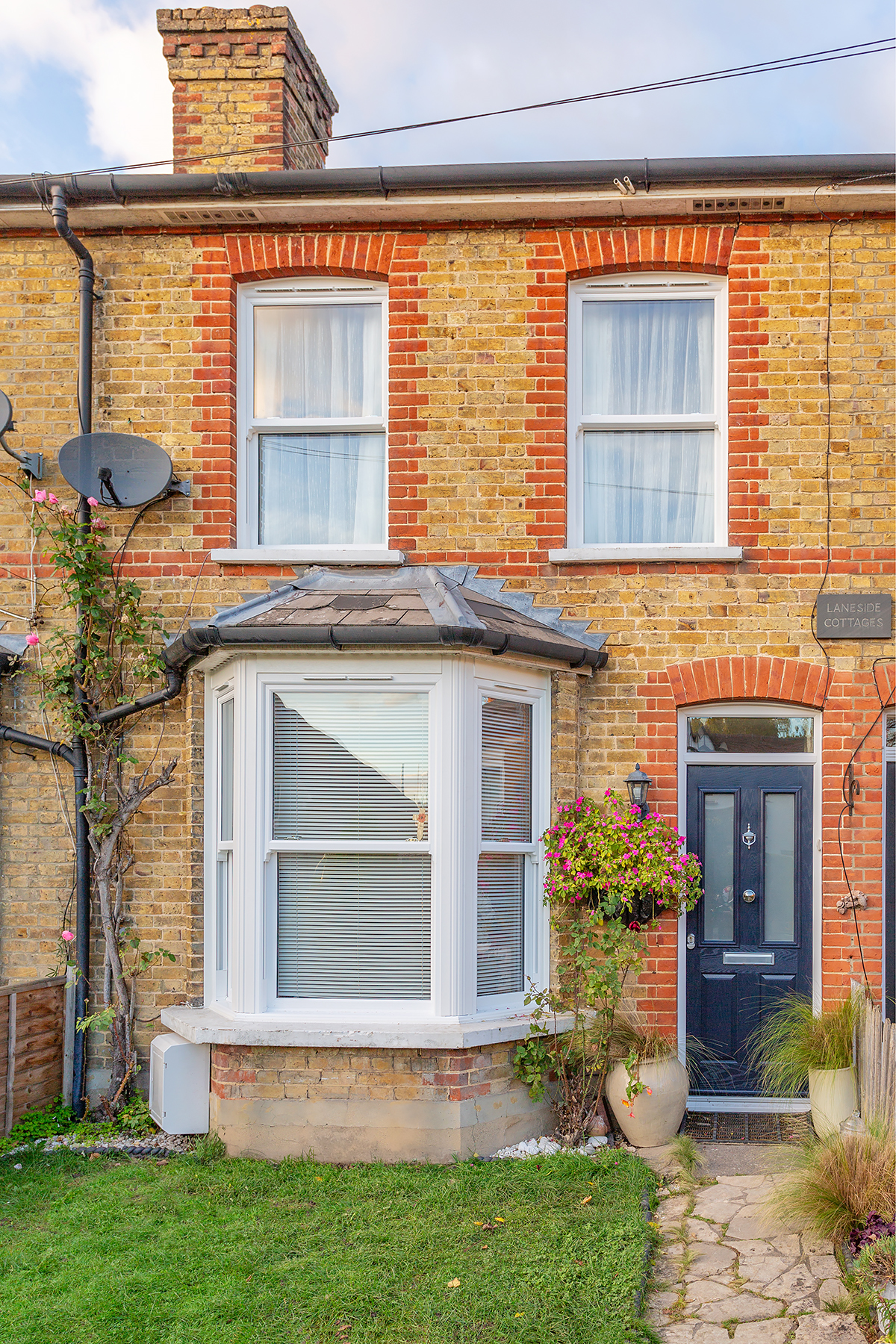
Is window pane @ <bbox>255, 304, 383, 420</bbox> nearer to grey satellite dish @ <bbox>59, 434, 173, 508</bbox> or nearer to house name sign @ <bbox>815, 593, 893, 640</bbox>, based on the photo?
grey satellite dish @ <bbox>59, 434, 173, 508</bbox>

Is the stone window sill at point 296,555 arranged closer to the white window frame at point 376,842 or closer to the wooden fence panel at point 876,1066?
the white window frame at point 376,842

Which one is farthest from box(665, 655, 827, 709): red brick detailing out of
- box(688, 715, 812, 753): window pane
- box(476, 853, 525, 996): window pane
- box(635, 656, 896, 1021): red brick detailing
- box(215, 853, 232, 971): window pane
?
box(215, 853, 232, 971): window pane

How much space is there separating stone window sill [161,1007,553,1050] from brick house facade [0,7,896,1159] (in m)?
0.75

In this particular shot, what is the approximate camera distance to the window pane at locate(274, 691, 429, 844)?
6137mm

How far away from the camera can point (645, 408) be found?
23.5ft

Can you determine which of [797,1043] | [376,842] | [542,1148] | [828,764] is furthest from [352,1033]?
[828,764]

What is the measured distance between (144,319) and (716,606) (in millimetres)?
4225

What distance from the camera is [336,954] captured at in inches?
241

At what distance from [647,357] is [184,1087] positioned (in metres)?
5.41

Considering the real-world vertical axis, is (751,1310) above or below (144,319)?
below

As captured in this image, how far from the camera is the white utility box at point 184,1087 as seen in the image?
6082mm

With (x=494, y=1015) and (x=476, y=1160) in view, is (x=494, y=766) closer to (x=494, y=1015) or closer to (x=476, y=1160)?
(x=494, y=1015)

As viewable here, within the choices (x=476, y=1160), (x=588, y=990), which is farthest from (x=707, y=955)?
(x=476, y=1160)

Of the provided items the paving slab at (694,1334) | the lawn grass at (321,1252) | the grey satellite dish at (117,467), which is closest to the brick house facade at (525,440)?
the grey satellite dish at (117,467)
